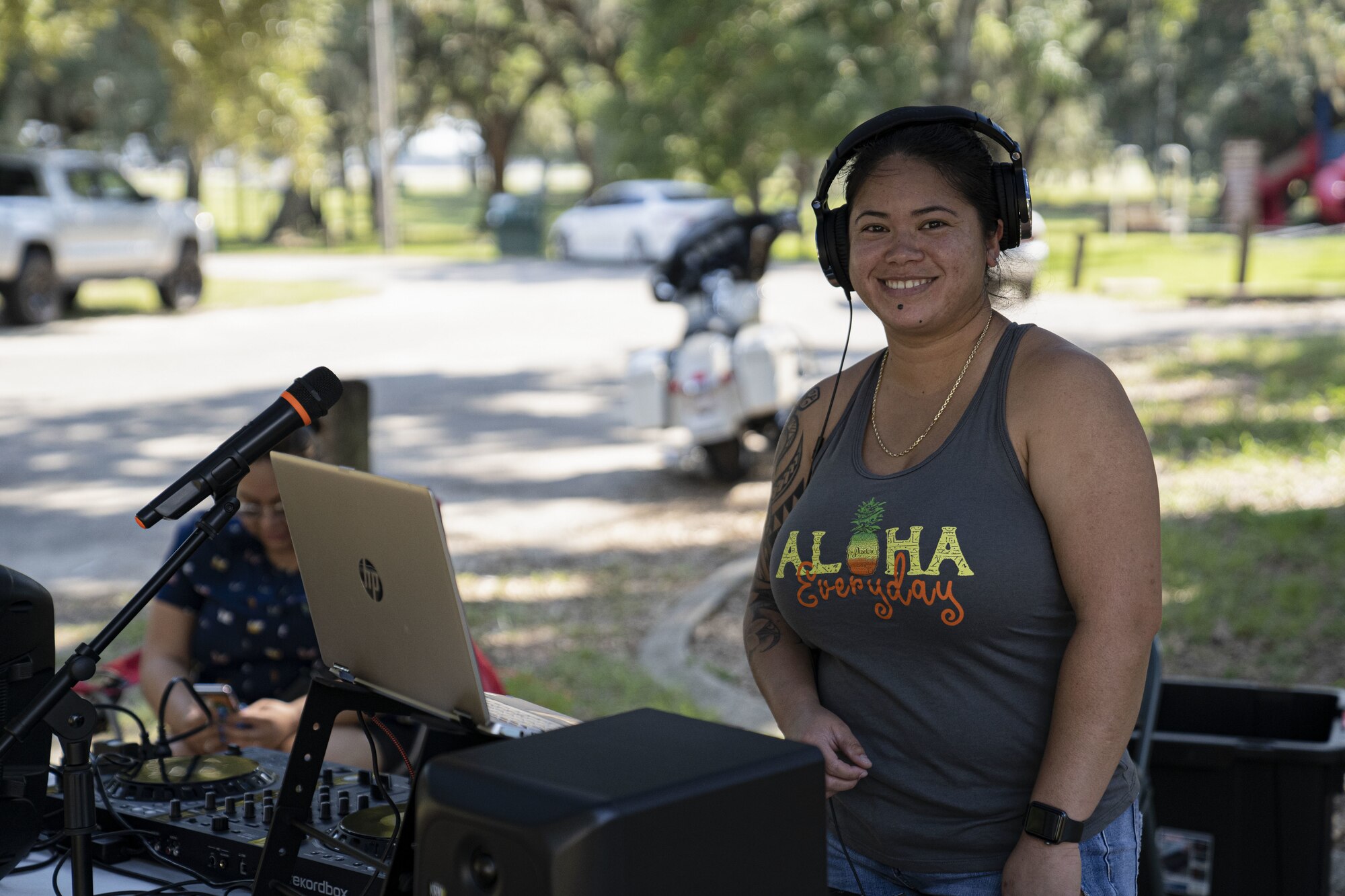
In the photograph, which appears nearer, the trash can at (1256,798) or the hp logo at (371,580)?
the hp logo at (371,580)

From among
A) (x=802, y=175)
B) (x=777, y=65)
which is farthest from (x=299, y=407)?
(x=802, y=175)

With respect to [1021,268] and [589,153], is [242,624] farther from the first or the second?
[589,153]

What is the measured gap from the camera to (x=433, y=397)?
1256cm

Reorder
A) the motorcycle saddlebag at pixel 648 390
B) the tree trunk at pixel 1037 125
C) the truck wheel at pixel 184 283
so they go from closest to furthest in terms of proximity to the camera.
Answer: the motorcycle saddlebag at pixel 648 390 < the truck wheel at pixel 184 283 < the tree trunk at pixel 1037 125

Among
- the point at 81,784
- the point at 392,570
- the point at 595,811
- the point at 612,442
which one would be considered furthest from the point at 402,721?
the point at 612,442

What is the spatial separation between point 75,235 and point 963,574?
1814cm

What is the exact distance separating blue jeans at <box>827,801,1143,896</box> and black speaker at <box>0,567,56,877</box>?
1.26m

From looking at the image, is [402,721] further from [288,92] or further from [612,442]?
[288,92]

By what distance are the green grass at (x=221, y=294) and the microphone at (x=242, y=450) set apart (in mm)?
18543

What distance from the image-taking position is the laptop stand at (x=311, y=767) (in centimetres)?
207

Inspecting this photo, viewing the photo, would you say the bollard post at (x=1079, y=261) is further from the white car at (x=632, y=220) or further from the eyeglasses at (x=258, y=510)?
the eyeglasses at (x=258, y=510)

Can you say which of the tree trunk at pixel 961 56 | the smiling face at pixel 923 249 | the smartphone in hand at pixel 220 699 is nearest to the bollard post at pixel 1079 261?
the tree trunk at pixel 961 56

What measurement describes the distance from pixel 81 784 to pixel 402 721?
5.36ft

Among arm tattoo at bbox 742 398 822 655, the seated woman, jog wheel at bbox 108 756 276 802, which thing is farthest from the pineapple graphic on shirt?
the seated woman
